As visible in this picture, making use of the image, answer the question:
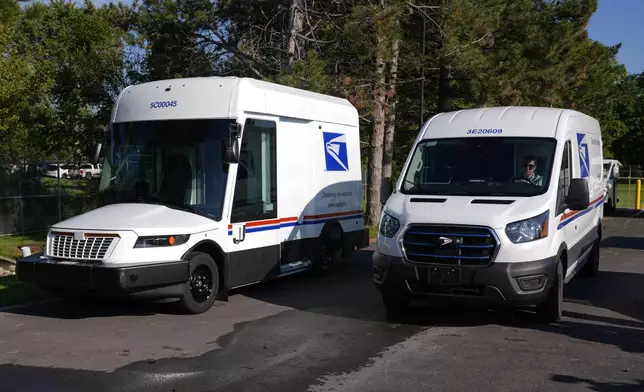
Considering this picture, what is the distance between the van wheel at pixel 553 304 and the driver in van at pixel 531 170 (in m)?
0.95

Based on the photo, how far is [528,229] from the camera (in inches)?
311

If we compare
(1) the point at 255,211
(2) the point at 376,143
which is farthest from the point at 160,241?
(2) the point at 376,143

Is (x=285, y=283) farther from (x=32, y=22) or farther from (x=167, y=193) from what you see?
(x=32, y=22)

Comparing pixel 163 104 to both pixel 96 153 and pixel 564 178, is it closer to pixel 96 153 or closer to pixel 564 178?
pixel 96 153

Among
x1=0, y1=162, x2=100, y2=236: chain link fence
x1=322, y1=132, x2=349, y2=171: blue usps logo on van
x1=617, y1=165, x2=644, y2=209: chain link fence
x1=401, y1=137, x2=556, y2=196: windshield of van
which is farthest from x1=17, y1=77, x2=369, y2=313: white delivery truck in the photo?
x1=617, y1=165, x2=644, y2=209: chain link fence

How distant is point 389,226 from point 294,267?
10.4 ft

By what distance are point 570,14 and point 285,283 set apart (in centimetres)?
1886

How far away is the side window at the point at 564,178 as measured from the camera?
28.2ft

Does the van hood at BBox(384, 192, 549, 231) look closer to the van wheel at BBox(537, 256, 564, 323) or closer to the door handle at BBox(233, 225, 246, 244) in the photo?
the van wheel at BBox(537, 256, 564, 323)

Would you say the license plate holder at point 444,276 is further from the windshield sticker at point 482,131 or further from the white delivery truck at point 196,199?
the white delivery truck at point 196,199

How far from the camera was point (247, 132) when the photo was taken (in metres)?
9.88

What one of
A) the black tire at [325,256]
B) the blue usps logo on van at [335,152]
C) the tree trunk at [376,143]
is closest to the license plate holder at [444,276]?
the black tire at [325,256]

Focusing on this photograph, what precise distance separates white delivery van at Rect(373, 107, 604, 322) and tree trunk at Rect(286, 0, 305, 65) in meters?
8.33

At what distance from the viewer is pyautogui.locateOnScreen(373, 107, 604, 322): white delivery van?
25.7 feet
